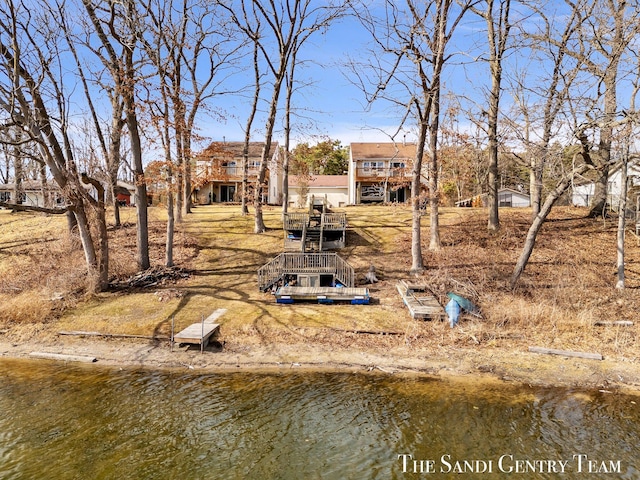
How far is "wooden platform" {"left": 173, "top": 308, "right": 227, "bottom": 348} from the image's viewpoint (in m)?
13.4

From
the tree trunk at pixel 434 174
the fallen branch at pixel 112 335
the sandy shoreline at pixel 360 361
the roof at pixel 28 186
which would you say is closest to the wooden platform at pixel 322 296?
the sandy shoreline at pixel 360 361

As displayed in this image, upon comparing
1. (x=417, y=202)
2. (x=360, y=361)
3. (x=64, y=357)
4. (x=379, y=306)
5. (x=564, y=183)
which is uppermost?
(x=564, y=183)

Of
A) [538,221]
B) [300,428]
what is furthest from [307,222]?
[300,428]

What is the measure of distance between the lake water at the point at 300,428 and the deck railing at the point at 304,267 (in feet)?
23.0

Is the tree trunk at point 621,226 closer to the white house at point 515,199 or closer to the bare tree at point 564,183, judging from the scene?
the bare tree at point 564,183

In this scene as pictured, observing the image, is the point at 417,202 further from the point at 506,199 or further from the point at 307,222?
the point at 506,199

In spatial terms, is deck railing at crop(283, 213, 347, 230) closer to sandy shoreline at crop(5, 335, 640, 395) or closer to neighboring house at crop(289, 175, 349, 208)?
sandy shoreline at crop(5, 335, 640, 395)

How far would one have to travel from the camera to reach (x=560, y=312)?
49.2 feet

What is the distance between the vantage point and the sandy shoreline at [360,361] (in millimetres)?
11820

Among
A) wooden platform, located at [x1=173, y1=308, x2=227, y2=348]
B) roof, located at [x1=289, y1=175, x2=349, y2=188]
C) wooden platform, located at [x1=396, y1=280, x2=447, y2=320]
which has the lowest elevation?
wooden platform, located at [x1=173, y1=308, x2=227, y2=348]

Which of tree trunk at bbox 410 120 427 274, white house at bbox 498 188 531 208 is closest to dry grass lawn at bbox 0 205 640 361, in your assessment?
tree trunk at bbox 410 120 427 274

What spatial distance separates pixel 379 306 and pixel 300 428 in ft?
26.3

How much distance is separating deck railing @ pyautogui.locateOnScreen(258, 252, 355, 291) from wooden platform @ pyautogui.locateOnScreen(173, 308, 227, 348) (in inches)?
170

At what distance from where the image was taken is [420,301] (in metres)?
16.3
